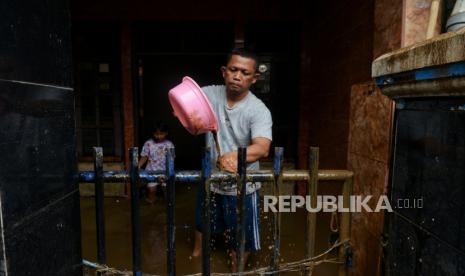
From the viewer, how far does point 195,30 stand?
17.5ft

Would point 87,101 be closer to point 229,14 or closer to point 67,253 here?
point 229,14

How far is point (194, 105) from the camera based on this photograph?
69.0 inches

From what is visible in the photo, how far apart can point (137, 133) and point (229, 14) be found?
2571 millimetres

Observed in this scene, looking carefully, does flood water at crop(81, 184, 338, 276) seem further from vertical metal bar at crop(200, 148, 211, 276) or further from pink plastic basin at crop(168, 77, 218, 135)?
pink plastic basin at crop(168, 77, 218, 135)

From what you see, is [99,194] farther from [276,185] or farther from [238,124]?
[238,124]

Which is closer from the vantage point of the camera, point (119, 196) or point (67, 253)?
point (67, 253)

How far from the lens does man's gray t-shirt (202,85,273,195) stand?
252 cm

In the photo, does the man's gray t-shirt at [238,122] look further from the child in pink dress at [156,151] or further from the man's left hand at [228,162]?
the child in pink dress at [156,151]

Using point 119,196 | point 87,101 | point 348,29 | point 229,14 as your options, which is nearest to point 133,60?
point 87,101

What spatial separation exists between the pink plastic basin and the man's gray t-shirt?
687 millimetres

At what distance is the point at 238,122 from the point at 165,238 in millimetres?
2082

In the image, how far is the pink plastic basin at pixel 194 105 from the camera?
1.74 metres

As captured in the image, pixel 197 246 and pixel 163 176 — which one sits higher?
pixel 163 176

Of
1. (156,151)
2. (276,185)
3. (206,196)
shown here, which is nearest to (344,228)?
(276,185)
